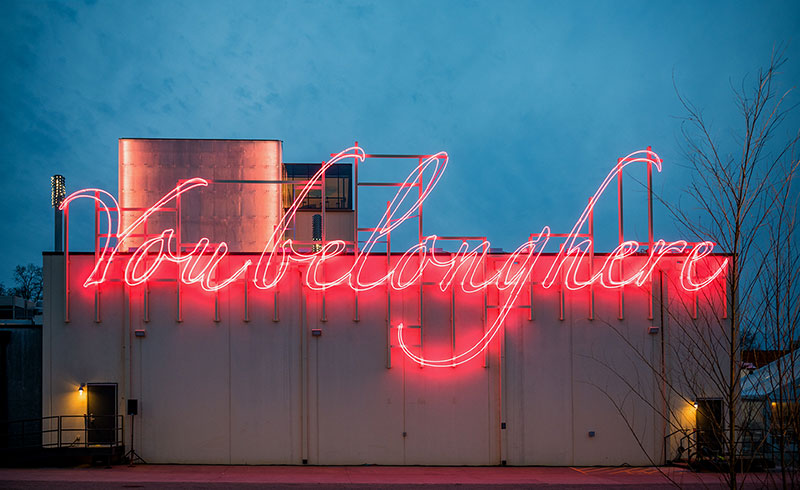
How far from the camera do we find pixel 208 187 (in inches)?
941

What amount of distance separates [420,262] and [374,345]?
2669mm

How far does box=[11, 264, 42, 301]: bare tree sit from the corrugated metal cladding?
3521 cm

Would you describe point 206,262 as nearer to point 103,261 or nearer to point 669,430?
point 103,261

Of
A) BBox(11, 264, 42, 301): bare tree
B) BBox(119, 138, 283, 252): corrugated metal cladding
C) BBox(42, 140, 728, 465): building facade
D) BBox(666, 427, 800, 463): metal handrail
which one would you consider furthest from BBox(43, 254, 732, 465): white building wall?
BBox(11, 264, 42, 301): bare tree

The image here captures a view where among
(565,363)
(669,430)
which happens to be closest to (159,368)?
(565,363)

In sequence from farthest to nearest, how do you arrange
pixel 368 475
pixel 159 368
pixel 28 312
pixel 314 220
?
pixel 314 220
pixel 28 312
pixel 159 368
pixel 368 475

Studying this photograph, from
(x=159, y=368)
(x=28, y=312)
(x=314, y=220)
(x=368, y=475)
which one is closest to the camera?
(x=368, y=475)

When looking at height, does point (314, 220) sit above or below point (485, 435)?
above

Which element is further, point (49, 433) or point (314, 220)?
point (314, 220)

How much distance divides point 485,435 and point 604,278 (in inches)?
222

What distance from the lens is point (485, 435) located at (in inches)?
634

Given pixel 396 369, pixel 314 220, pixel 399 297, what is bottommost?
pixel 396 369

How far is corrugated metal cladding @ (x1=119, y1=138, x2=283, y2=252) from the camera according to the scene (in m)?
23.6

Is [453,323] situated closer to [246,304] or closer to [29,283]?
[246,304]
